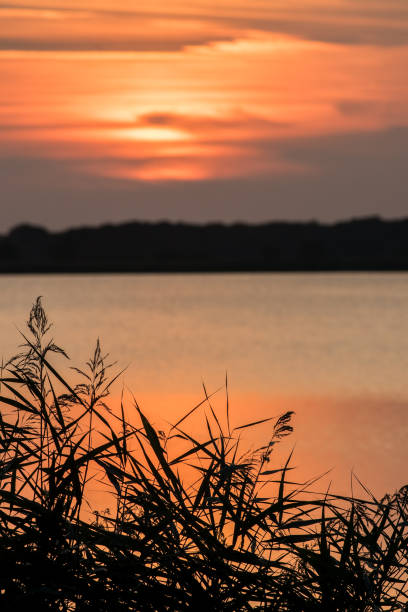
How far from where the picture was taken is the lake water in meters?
15.2

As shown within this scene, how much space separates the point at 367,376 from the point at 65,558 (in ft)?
83.9

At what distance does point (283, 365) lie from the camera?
3206 cm

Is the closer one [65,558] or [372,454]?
[65,558]

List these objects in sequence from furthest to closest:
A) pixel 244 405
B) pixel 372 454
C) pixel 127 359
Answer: pixel 127 359 → pixel 244 405 → pixel 372 454

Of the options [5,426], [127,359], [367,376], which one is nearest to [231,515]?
[5,426]

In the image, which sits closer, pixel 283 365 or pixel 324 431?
pixel 324 431

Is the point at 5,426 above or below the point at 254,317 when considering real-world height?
below

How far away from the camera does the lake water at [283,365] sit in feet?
50.0

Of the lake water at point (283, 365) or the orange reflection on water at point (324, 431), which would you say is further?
the lake water at point (283, 365)

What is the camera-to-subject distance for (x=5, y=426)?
4.45m

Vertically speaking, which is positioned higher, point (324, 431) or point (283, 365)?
point (283, 365)

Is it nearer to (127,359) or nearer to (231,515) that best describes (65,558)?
(231,515)

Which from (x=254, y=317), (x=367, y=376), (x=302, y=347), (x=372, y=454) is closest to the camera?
(x=372, y=454)

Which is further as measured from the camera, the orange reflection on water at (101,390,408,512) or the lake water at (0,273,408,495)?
the lake water at (0,273,408,495)
